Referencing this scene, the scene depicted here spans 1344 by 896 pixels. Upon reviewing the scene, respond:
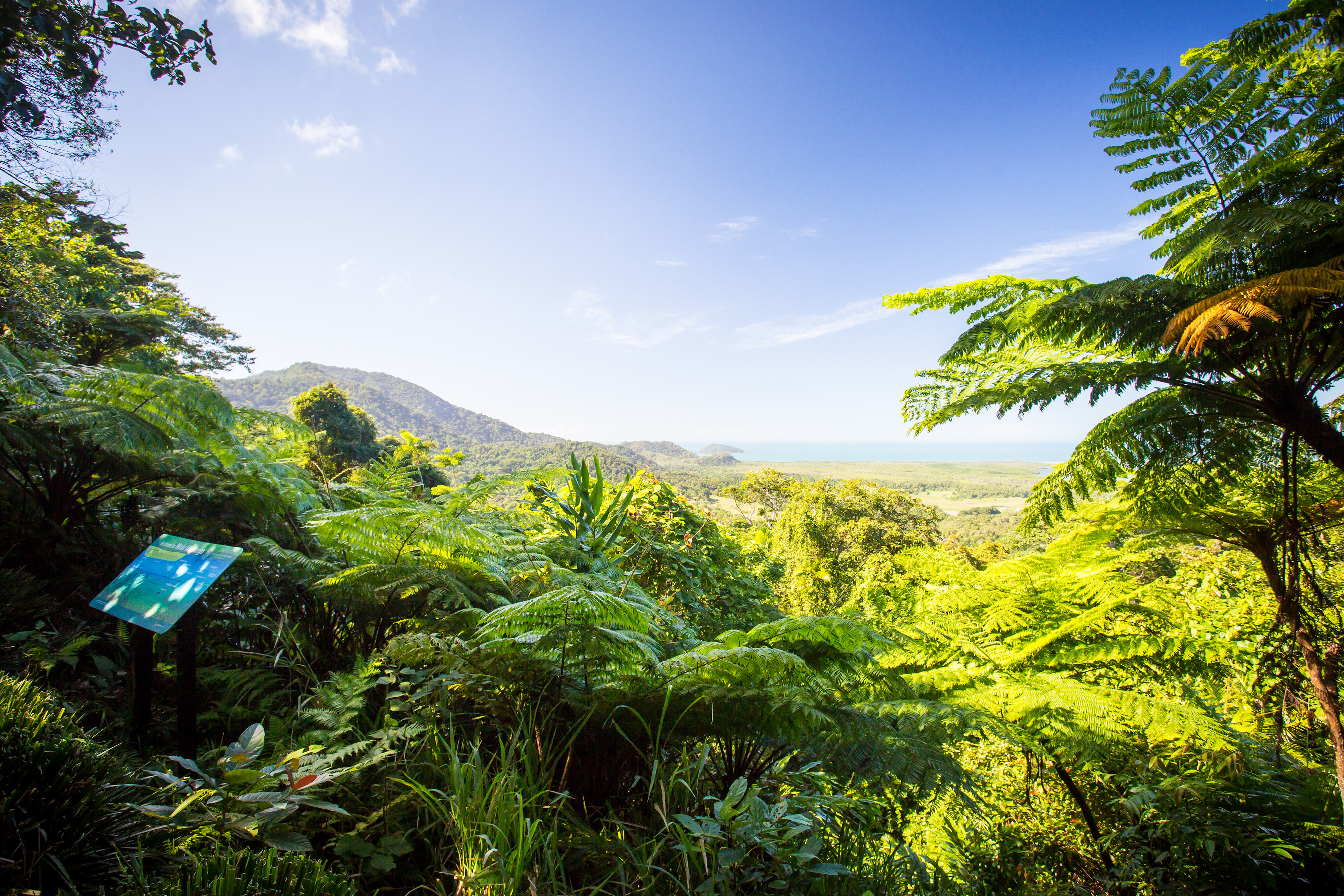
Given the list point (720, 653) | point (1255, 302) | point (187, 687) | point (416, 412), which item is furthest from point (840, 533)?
point (416, 412)

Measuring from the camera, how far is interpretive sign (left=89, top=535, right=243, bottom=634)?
49.4 inches

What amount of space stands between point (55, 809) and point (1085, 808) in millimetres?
3545

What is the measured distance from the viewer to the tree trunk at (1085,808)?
2.24 metres

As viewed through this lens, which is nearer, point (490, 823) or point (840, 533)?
point (490, 823)

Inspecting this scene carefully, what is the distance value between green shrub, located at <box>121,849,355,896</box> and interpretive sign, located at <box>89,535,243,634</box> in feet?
2.27

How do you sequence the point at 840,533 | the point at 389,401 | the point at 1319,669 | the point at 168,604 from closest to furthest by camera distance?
the point at 168,604 → the point at 1319,669 → the point at 840,533 → the point at 389,401

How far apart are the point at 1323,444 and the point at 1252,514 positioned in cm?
80

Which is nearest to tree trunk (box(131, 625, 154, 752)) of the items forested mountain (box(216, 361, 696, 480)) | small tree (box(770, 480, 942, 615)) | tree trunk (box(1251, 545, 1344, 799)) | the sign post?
the sign post

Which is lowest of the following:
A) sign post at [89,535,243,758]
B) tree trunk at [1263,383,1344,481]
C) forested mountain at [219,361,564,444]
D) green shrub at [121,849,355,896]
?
green shrub at [121,849,355,896]

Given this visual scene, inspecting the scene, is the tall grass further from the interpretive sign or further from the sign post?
the interpretive sign

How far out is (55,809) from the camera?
0.82 metres

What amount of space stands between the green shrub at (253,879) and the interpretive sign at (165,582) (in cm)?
69

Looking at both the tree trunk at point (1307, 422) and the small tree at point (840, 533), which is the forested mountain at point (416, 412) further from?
→ the tree trunk at point (1307, 422)

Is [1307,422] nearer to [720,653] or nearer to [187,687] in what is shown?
[720,653]
